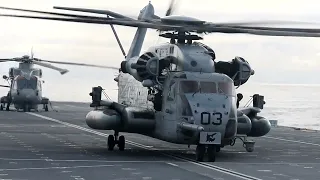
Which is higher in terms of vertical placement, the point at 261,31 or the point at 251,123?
the point at 261,31

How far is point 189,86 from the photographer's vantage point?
25484 millimetres

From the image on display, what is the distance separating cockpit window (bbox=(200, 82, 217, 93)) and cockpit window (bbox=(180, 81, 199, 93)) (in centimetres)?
23

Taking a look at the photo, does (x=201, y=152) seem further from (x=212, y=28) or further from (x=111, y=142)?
(x=111, y=142)

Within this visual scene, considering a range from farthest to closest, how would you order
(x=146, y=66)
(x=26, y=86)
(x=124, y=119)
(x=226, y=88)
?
(x=26, y=86), (x=124, y=119), (x=146, y=66), (x=226, y=88)

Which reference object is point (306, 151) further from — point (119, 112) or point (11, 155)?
point (11, 155)

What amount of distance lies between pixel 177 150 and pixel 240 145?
18.7 feet

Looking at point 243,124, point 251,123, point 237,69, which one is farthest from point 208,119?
point 251,123

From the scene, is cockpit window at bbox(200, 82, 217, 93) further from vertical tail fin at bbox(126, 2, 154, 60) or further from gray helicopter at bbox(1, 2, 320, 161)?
vertical tail fin at bbox(126, 2, 154, 60)

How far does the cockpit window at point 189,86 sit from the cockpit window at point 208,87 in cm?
23

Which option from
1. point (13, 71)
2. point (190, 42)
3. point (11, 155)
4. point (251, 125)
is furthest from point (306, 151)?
point (13, 71)

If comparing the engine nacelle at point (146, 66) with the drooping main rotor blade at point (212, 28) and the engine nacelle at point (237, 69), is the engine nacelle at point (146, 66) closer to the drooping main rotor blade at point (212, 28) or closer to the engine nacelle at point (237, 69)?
the drooping main rotor blade at point (212, 28)

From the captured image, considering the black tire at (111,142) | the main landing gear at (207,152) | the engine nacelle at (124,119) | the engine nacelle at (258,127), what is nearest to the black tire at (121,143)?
the black tire at (111,142)

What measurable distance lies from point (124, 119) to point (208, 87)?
163 inches

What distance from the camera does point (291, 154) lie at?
30125mm
